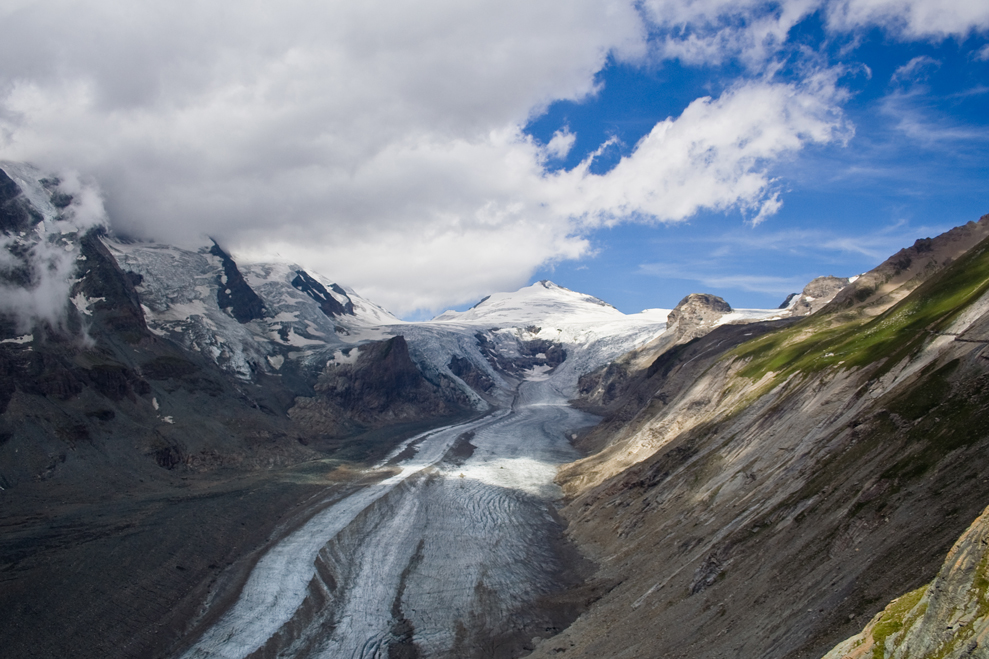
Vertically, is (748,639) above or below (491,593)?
below

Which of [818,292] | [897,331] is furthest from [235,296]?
[897,331]

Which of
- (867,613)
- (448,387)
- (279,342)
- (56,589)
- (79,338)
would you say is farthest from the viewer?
(448,387)

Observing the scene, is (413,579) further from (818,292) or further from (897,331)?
(818,292)

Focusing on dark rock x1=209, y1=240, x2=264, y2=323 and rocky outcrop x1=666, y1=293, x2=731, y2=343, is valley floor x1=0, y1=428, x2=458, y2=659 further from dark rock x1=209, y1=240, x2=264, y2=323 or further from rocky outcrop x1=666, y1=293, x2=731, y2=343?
rocky outcrop x1=666, y1=293, x2=731, y2=343

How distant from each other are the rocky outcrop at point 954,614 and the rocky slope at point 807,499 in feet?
18.6

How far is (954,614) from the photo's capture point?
9.57 metres

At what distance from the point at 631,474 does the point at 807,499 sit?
2532cm

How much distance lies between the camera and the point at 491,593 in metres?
37.2

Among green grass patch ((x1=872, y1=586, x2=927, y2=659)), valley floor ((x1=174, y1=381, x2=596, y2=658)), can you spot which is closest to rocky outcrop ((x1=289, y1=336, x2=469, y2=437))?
valley floor ((x1=174, y1=381, x2=596, y2=658))

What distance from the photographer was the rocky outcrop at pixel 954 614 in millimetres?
9055

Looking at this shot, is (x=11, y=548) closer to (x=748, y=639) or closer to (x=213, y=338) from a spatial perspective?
(x=748, y=639)

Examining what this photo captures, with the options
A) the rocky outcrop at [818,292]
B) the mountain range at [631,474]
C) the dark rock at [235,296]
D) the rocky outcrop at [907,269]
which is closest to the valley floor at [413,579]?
the mountain range at [631,474]

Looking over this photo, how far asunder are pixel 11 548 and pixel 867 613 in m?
51.2

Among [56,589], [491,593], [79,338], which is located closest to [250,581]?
[56,589]
